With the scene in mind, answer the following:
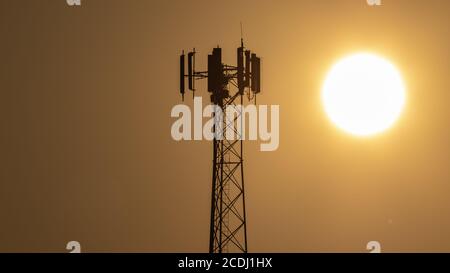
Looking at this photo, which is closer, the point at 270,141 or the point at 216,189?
the point at 216,189

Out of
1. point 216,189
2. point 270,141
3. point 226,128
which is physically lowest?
point 216,189
